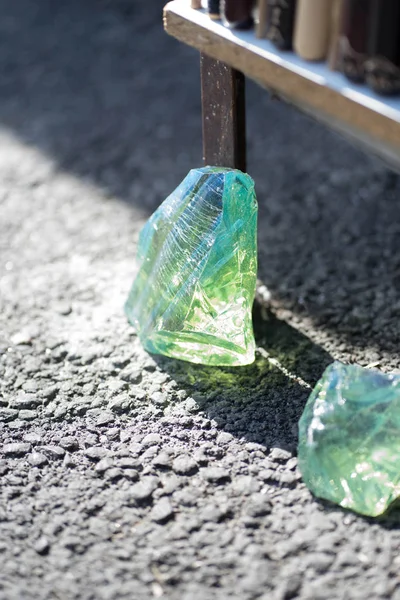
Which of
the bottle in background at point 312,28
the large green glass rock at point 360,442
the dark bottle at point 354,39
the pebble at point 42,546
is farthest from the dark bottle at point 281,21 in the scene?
the pebble at point 42,546

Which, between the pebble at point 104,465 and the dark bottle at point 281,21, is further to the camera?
the pebble at point 104,465

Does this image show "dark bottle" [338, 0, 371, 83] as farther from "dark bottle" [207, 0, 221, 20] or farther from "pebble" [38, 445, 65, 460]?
"pebble" [38, 445, 65, 460]

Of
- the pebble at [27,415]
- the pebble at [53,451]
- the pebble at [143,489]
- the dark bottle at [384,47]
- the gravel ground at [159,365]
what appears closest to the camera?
the dark bottle at [384,47]

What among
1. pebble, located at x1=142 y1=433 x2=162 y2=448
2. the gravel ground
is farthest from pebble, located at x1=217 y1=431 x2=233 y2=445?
pebble, located at x1=142 y1=433 x2=162 y2=448

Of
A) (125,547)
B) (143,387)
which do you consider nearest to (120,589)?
(125,547)

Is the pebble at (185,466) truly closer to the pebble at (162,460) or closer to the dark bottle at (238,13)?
the pebble at (162,460)

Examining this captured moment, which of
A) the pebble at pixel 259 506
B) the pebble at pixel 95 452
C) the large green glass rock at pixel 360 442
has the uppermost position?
the large green glass rock at pixel 360 442

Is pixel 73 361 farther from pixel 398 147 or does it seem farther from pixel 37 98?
pixel 37 98

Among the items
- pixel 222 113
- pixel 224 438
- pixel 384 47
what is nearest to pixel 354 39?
pixel 384 47
